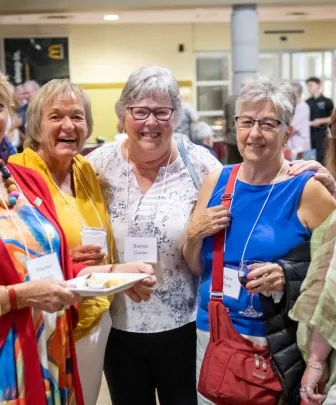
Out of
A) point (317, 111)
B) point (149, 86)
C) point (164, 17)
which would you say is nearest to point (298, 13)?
point (317, 111)

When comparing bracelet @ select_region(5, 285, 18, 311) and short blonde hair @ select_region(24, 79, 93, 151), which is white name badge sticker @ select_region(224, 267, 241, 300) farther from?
short blonde hair @ select_region(24, 79, 93, 151)

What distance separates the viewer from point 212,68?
13.0 m

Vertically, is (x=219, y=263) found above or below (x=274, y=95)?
below

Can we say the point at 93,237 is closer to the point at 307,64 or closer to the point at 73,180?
the point at 73,180

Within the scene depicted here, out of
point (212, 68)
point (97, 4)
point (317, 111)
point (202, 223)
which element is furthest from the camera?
point (212, 68)

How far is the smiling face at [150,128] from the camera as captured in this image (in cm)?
225

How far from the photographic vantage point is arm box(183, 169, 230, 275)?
6.68 feet

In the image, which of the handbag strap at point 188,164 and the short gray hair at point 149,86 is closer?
the short gray hair at point 149,86

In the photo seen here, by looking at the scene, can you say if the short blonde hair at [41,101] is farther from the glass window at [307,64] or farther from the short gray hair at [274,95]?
the glass window at [307,64]

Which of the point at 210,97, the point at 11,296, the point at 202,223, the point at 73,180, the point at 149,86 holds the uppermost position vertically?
the point at 210,97

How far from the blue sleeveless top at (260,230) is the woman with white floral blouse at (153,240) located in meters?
0.23

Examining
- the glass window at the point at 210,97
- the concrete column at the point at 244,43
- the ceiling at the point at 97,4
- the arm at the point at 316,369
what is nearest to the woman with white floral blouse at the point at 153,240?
the arm at the point at 316,369

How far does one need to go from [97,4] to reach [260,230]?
278 inches

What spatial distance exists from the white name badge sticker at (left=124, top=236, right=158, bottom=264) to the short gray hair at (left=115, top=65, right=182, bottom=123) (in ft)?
1.84
